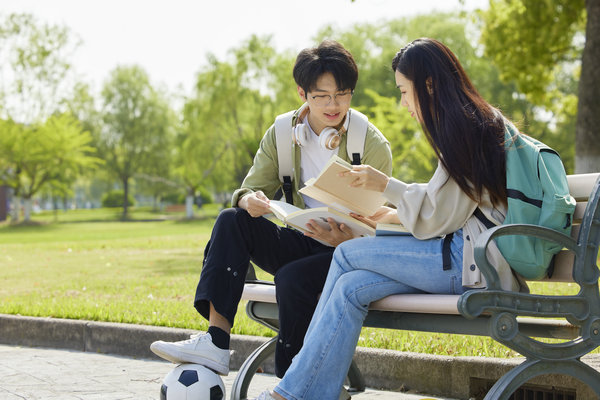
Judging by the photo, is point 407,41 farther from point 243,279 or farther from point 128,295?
point 243,279

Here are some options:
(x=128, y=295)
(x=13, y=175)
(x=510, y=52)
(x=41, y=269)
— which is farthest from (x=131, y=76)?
(x=128, y=295)

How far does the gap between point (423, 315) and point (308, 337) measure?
0.45 meters

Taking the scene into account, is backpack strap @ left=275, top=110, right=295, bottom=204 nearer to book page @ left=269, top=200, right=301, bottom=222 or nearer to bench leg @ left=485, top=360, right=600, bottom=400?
book page @ left=269, top=200, right=301, bottom=222

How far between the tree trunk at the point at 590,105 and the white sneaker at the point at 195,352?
10694mm

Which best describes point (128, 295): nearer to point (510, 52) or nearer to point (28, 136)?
point (510, 52)

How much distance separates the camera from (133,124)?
62562 millimetres

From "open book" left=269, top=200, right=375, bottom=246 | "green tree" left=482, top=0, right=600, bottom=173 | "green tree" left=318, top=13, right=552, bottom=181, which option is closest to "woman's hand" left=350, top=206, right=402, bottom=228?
"open book" left=269, top=200, right=375, bottom=246

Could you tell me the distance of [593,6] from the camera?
12.9 meters

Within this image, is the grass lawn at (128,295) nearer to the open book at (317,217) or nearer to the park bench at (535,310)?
the open book at (317,217)

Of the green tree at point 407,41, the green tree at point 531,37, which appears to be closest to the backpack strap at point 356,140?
the green tree at point 531,37

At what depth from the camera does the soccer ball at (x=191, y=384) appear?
10.2ft

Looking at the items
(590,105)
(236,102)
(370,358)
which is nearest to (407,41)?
(236,102)

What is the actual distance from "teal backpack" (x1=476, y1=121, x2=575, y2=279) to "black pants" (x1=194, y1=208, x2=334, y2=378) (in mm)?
937

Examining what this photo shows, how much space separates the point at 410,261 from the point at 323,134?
108 centimetres
